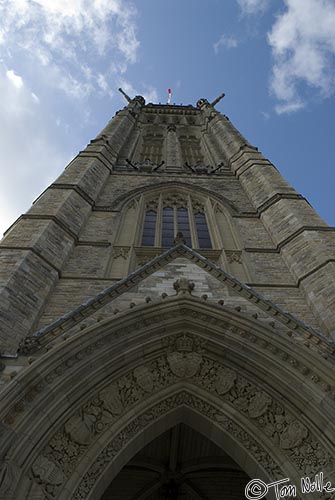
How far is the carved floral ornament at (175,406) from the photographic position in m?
5.64

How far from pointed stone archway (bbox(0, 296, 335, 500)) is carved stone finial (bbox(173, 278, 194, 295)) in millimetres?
239

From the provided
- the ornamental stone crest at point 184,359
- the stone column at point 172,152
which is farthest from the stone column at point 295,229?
the stone column at point 172,152

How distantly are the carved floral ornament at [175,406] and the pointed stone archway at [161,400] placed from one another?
0.01 metres

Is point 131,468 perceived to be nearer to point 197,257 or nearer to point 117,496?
point 117,496

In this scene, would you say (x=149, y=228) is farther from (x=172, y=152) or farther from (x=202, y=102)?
(x=202, y=102)

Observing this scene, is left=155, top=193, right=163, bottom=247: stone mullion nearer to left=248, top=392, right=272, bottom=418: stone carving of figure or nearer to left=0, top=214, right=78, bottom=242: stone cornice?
left=0, top=214, right=78, bottom=242: stone cornice

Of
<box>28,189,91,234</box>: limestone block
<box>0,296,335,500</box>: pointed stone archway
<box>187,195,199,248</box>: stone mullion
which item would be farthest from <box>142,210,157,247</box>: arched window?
<box>0,296,335,500</box>: pointed stone archway

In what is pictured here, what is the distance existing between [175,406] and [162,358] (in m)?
0.79

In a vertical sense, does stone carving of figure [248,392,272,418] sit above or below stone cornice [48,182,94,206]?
below

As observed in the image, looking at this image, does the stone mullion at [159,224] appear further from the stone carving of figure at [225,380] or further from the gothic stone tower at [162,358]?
the stone carving of figure at [225,380]

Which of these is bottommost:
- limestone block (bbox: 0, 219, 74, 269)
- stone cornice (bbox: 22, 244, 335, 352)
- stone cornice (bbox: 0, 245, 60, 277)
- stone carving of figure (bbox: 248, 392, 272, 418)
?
stone carving of figure (bbox: 248, 392, 272, 418)

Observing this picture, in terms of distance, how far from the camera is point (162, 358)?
7.11 metres

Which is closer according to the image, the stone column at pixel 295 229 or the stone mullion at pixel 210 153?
the stone column at pixel 295 229

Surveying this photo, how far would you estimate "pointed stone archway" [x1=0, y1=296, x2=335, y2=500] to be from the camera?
18.2ft
